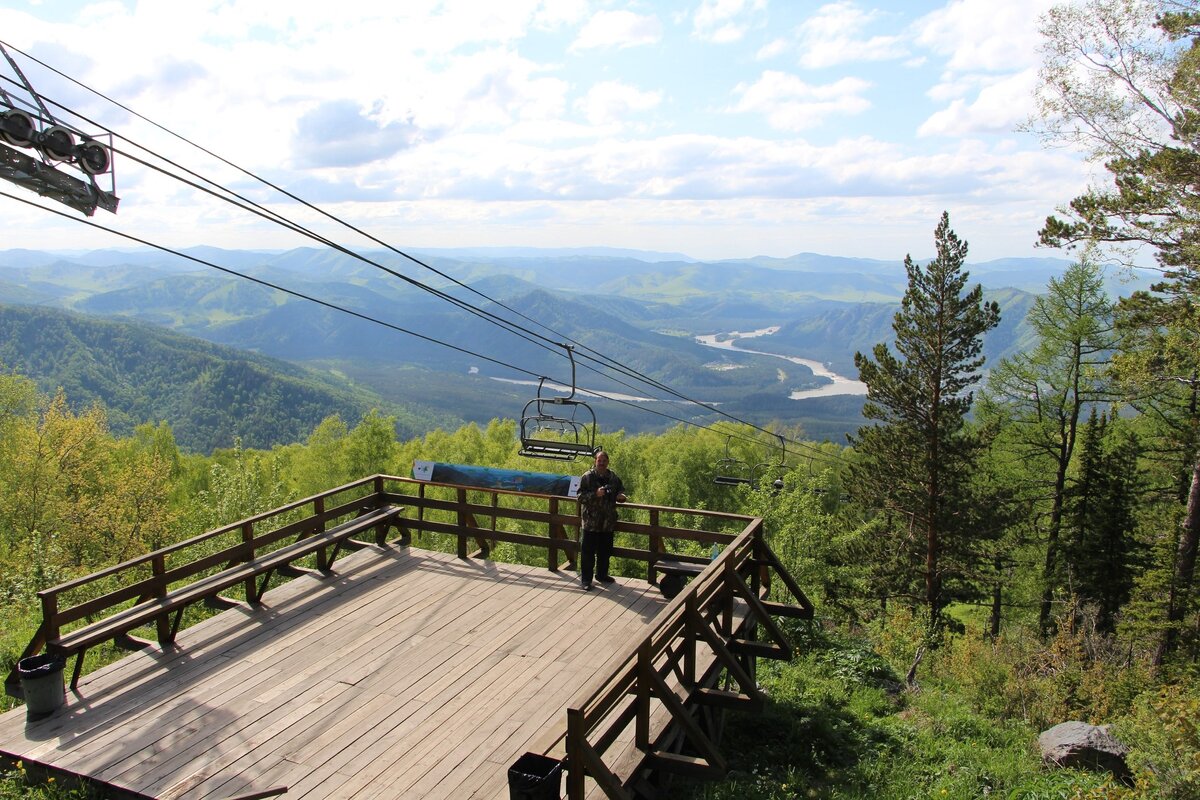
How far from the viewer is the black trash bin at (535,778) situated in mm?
5453

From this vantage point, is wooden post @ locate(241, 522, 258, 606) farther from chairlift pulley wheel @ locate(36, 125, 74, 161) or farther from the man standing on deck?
chairlift pulley wheel @ locate(36, 125, 74, 161)

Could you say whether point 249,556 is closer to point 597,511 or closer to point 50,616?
point 50,616

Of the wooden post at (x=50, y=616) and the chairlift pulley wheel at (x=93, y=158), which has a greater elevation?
the chairlift pulley wheel at (x=93, y=158)

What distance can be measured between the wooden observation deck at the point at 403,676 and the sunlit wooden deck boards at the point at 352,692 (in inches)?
0.9

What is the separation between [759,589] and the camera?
10375 mm

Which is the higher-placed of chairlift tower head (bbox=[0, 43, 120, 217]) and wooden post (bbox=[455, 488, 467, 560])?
chairlift tower head (bbox=[0, 43, 120, 217])

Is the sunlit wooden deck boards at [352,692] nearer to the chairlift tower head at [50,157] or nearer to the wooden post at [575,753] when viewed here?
the wooden post at [575,753]

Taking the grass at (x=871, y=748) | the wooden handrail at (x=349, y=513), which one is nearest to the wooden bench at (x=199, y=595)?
the wooden handrail at (x=349, y=513)

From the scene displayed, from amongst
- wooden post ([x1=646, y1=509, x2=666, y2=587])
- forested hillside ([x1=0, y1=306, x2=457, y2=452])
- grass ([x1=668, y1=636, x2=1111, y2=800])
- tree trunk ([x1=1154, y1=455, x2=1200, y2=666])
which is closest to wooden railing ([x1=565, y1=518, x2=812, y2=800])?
grass ([x1=668, y1=636, x2=1111, y2=800])

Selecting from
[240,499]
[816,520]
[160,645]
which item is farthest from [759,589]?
[240,499]

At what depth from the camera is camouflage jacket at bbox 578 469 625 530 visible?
10648 mm

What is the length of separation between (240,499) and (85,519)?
6667 millimetres

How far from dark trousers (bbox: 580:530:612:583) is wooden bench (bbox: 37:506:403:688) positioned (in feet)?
11.0

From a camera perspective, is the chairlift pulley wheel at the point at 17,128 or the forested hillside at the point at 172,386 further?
the forested hillside at the point at 172,386
